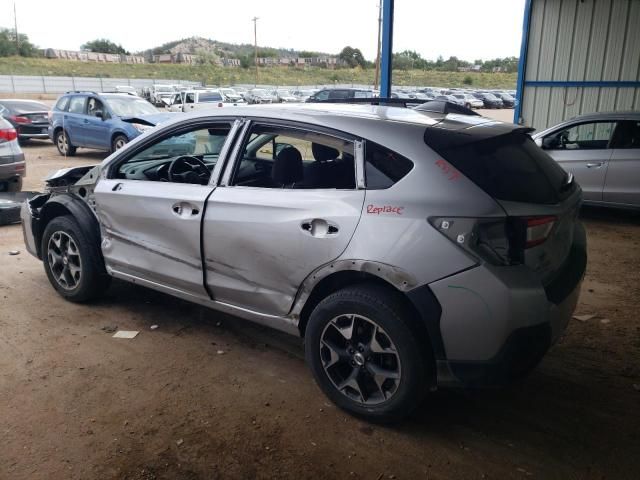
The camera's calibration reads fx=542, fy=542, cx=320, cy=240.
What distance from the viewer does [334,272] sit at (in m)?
2.88

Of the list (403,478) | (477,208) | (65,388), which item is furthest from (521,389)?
(65,388)

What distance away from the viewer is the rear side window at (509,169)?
2.65 m

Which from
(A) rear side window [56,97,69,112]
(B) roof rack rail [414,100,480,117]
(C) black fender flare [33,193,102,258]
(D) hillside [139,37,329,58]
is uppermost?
(D) hillside [139,37,329,58]

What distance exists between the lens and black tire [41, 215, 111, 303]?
14.0 ft

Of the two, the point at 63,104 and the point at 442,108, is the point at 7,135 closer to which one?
the point at 442,108

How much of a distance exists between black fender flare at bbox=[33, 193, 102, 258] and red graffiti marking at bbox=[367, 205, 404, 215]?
2.49 meters

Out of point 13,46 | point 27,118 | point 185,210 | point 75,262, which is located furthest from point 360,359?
point 13,46

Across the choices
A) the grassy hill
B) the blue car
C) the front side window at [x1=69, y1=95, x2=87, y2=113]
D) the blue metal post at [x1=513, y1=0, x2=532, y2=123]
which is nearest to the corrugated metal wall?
the blue metal post at [x1=513, y1=0, x2=532, y2=123]

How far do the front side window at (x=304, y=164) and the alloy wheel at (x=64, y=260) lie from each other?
5.67 feet

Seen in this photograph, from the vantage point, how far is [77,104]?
1470 centimetres

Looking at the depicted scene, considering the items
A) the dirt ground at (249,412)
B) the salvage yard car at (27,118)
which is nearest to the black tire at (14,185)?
the dirt ground at (249,412)

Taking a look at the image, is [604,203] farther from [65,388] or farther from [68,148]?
[68,148]

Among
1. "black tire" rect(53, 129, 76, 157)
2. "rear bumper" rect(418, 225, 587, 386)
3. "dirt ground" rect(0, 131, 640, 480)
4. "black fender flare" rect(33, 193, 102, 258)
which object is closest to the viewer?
"rear bumper" rect(418, 225, 587, 386)

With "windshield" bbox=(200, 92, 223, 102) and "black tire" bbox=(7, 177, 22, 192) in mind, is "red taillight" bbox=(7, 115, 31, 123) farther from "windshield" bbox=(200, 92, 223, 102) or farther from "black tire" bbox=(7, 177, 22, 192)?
"black tire" bbox=(7, 177, 22, 192)
